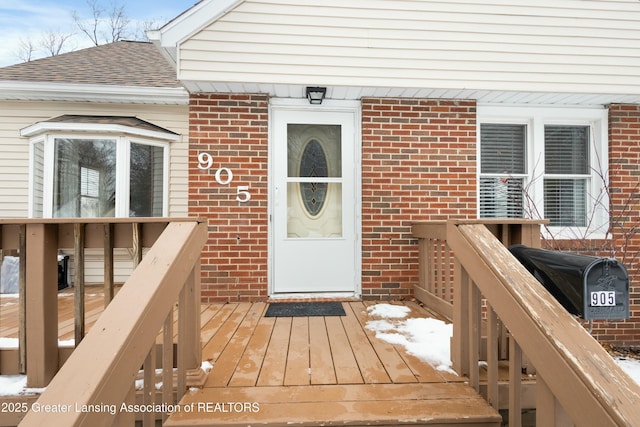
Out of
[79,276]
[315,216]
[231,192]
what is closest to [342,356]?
[79,276]

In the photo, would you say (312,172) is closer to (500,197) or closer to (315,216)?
(315,216)

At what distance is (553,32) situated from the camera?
3.84m

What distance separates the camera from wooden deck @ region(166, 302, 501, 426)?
5.35 ft

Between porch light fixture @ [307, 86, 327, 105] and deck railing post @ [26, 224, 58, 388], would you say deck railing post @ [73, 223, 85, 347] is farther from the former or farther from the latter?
porch light fixture @ [307, 86, 327, 105]

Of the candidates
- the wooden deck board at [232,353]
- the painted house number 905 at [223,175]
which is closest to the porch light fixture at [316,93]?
the painted house number 905 at [223,175]

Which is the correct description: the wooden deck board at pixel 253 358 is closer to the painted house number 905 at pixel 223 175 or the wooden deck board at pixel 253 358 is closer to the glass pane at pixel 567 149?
the painted house number 905 at pixel 223 175

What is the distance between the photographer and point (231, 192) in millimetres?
3838

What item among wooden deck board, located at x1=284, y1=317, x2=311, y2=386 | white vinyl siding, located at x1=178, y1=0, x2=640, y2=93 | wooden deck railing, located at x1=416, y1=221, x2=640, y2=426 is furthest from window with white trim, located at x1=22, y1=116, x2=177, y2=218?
wooden deck railing, located at x1=416, y1=221, x2=640, y2=426

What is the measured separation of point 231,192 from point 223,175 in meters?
0.21

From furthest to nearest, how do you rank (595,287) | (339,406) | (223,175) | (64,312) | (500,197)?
(500,197), (223,175), (64,312), (339,406), (595,287)

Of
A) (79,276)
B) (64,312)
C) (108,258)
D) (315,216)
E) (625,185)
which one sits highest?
(625,185)

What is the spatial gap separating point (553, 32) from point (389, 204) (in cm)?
270

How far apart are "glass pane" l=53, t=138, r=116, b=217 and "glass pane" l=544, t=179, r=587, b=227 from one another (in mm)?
5850

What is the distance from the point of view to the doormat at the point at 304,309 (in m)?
3.33
